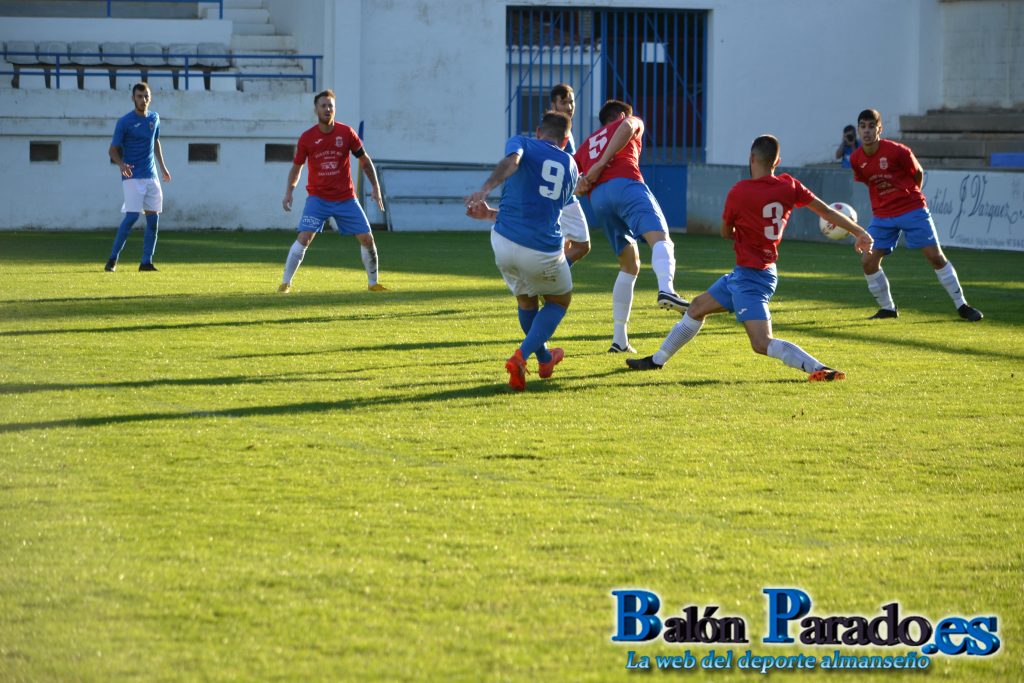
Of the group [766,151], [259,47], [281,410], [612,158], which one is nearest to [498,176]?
[281,410]

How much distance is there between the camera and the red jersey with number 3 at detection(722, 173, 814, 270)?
9336 millimetres

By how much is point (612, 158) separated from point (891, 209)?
414 centimetres

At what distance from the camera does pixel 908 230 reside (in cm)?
1380

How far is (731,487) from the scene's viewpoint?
638cm

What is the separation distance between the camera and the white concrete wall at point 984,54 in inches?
1299

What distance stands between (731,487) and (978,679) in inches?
92.0

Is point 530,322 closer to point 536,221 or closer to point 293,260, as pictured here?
point 536,221

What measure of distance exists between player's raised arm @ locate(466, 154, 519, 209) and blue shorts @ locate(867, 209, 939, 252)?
Answer: 19.5 feet

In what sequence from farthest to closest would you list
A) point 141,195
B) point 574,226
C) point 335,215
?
→ point 141,195
point 335,215
point 574,226

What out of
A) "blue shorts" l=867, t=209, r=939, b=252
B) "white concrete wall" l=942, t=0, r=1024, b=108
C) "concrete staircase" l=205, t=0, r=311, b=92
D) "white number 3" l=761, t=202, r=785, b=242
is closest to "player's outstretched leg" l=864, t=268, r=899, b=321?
"blue shorts" l=867, t=209, r=939, b=252

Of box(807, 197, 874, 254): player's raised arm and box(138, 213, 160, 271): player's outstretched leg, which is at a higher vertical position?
box(807, 197, 874, 254): player's raised arm

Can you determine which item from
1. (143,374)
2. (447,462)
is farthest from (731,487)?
(143,374)

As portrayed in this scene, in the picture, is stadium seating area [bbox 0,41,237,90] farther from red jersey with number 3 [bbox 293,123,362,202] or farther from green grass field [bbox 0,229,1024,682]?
green grass field [bbox 0,229,1024,682]

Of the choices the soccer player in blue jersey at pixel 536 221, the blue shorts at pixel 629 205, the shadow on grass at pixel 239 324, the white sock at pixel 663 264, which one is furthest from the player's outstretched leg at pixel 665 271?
the shadow on grass at pixel 239 324
